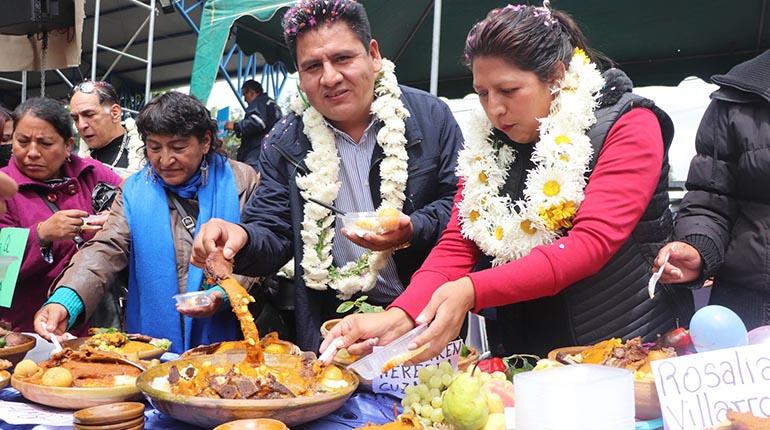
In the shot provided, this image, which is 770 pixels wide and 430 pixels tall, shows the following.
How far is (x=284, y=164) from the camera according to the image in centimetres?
224

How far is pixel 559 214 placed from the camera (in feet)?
5.20

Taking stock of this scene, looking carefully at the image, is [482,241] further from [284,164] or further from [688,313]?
[284,164]

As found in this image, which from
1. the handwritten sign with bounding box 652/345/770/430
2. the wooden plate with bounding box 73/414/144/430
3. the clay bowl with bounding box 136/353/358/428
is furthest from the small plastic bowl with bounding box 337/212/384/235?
the handwritten sign with bounding box 652/345/770/430

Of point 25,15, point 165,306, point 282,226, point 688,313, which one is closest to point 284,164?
point 282,226

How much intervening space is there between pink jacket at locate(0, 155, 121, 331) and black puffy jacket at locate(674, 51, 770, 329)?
7.80 feet

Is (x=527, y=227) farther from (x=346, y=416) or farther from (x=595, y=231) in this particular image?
(x=346, y=416)

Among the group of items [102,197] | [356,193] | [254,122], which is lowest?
[356,193]

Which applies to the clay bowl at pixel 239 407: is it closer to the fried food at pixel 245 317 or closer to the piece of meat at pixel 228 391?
the piece of meat at pixel 228 391

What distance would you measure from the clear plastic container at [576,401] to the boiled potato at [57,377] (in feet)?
3.46

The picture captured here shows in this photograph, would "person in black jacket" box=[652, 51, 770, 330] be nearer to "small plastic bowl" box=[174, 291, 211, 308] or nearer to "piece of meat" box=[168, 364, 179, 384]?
"piece of meat" box=[168, 364, 179, 384]

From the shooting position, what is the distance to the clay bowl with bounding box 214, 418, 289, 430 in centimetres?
109

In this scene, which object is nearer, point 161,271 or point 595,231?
point 595,231

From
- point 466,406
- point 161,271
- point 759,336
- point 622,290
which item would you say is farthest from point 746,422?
point 161,271

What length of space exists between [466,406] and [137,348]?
1206mm
